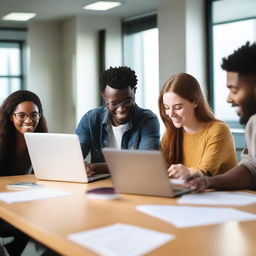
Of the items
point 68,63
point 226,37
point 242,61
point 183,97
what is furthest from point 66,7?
point 242,61

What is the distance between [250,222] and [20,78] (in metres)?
6.40

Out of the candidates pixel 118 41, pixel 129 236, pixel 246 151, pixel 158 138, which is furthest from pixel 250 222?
pixel 118 41

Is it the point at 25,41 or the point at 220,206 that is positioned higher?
the point at 25,41

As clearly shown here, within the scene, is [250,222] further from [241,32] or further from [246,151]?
[241,32]

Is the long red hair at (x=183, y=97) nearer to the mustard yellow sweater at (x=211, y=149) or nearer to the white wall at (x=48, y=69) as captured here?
the mustard yellow sweater at (x=211, y=149)

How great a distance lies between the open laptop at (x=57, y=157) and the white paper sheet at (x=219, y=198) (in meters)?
0.62

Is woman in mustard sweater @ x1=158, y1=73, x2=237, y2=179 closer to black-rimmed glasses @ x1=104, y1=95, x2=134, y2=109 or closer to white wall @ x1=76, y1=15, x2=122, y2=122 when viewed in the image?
black-rimmed glasses @ x1=104, y1=95, x2=134, y2=109

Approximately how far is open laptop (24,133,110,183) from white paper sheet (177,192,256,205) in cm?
62

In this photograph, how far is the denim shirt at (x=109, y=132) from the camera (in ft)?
9.23

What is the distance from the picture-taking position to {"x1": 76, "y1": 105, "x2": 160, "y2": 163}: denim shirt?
2.81 meters

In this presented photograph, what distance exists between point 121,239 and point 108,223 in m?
0.20

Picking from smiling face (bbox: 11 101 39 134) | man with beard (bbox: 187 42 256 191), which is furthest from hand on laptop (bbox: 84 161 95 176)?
man with beard (bbox: 187 42 256 191)

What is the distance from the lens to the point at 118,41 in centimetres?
712

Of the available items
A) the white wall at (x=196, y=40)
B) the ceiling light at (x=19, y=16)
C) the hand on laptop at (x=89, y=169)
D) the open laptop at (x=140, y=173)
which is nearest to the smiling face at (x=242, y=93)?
the open laptop at (x=140, y=173)
